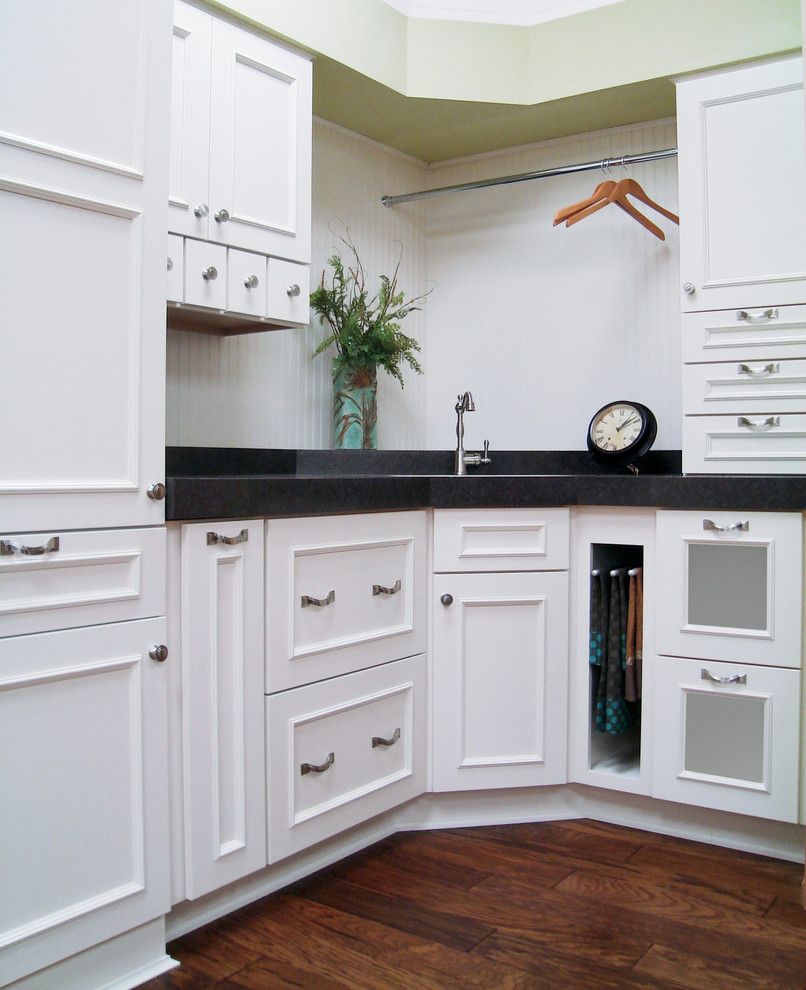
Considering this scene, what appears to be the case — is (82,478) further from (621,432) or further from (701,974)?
(621,432)

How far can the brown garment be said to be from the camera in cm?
251

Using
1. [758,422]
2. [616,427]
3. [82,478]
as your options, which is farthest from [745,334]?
[82,478]

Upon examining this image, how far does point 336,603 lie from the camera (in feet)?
7.20

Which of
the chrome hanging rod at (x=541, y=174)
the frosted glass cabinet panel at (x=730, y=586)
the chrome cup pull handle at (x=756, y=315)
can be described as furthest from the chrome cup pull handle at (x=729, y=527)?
the chrome hanging rod at (x=541, y=174)

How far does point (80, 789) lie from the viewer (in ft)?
5.32

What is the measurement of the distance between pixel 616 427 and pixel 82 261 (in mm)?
1783

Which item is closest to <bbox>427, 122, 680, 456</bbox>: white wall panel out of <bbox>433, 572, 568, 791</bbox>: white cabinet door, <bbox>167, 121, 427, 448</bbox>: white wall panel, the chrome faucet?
<bbox>167, 121, 427, 448</bbox>: white wall panel

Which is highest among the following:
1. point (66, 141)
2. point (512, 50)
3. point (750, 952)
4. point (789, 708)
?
point (512, 50)

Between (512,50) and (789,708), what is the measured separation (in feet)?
6.73

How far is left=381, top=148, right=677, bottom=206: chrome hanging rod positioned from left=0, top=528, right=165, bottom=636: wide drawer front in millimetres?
1926

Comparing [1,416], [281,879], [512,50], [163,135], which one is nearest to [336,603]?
[281,879]

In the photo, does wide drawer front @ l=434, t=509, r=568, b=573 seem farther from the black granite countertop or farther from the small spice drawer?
the small spice drawer

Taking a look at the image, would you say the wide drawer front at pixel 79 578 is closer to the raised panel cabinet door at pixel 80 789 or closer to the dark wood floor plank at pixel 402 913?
the raised panel cabinet door at pixel 80 789

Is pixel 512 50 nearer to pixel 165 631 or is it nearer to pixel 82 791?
pixel 165 631
